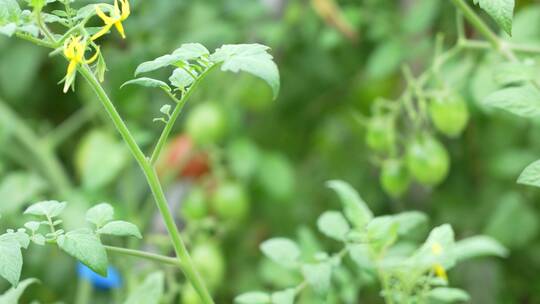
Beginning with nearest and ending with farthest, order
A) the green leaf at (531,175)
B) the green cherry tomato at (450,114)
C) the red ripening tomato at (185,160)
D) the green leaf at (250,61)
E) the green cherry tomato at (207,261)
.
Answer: the green leaf at (250,61) → the green leaf at (531,175) → the green cherry tomato at (450,114) → the green cherry tomato at (207,261) → the red ripening tomato at (185,160)

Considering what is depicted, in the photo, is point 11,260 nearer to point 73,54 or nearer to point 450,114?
point 73,54

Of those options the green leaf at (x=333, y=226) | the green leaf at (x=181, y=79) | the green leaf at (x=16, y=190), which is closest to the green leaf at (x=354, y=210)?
the green leaf at (x=333, y=226)

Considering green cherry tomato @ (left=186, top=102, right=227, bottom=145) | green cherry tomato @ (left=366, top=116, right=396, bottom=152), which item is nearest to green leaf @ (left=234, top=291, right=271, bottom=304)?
green cherry tomato @ (left=366, top=116, right=396, bottom=152)

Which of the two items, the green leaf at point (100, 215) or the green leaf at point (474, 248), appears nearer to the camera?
the green leaf at point (100, 215)

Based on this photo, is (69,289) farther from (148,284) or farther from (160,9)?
(148,284)

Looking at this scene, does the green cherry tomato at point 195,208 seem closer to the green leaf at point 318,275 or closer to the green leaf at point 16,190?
the green leaf at point 16,190

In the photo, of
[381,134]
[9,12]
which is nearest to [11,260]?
[9,12]

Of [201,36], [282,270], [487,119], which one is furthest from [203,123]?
[487,119]
